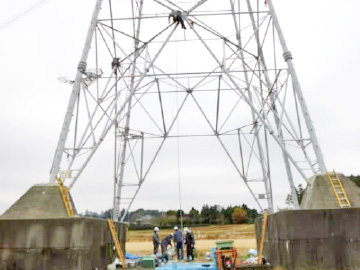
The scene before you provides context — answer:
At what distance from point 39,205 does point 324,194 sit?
30.0 ft

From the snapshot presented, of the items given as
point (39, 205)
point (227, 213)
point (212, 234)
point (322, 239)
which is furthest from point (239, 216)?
point (39, 205)

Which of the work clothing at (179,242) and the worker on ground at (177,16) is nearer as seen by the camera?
the worker on ground at (177,16)

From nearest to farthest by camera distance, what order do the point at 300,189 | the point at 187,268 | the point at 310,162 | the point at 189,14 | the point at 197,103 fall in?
1. the point at 310,162
2. the point at 187,268
3. the point at 189,14
4. the point at 197,103
5. the point at 300,189

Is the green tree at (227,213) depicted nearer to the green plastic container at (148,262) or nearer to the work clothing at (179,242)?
the work clothing at (179,242)

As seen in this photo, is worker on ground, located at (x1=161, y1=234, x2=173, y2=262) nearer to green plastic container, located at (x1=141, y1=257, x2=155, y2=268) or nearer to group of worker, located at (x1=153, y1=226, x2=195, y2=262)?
group of worker, located at (x1=153, y1=226, x2=195, y2=262)

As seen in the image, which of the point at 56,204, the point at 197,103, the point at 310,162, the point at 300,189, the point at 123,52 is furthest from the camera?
the point at 300,189

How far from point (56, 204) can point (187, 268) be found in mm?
5742

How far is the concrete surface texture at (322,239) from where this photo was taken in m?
11.3

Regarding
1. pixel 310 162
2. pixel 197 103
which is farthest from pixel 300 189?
pixel 310 162

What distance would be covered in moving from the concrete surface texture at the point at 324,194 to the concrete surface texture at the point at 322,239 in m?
0.52

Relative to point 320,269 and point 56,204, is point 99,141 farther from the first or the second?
point 320,269

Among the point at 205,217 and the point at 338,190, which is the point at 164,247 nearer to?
the point at 338,190

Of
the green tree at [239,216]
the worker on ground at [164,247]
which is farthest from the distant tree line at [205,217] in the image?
the worker on ground at [164,247]

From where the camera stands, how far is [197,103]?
2205cm
